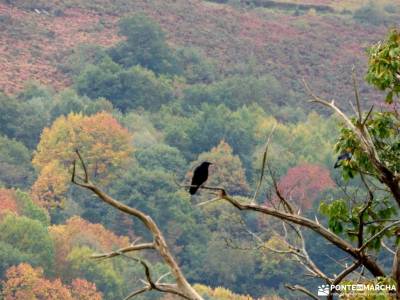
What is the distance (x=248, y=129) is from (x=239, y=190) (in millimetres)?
13584

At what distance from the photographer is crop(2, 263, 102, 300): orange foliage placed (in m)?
60.9

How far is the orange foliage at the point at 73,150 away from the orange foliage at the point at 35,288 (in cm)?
1365

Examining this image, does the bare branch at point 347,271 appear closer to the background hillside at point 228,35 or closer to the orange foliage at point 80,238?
the orange foliage at point 80,238

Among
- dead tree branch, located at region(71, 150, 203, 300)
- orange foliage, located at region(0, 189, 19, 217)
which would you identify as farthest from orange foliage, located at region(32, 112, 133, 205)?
dead tree branch, located at region(71, 150, 203, 300)

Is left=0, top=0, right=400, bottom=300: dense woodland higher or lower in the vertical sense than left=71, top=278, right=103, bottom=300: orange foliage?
lower

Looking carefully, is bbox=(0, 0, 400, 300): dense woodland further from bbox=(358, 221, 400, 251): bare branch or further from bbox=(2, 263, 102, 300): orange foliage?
bbox=(358, 221, 400, 251): bare branch

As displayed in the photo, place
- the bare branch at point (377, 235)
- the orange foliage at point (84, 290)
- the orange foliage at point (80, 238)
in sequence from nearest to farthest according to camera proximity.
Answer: the bare branch at point (377, 235) < the orange foliage at point (84, 290) < the orange foliage at point (80, 238)

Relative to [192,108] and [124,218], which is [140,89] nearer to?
[192,108]

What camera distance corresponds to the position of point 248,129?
3543 inches

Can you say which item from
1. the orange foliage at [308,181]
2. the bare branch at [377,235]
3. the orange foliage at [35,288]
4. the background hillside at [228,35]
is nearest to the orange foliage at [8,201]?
the orange foliage at [35,288]

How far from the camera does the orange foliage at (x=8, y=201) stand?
6950cm

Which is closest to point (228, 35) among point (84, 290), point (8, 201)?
point (8, 201)

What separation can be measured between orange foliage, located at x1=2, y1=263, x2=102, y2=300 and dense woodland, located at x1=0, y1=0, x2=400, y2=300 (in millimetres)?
75

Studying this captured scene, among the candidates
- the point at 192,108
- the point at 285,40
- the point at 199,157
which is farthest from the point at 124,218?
the point at 285,40
